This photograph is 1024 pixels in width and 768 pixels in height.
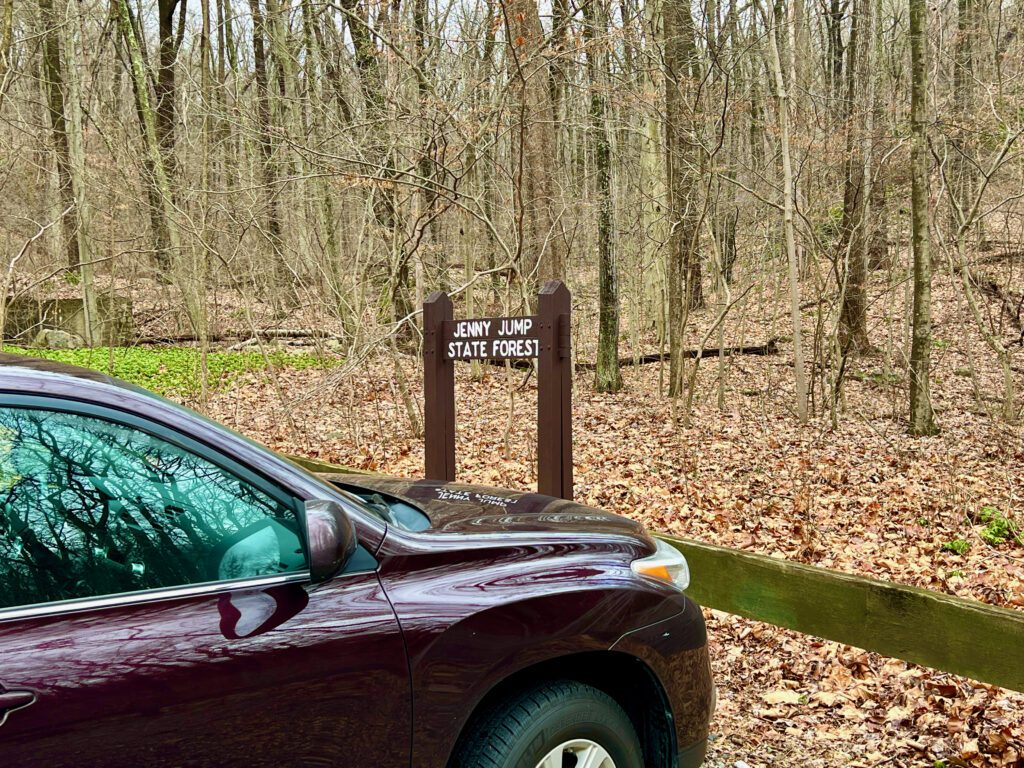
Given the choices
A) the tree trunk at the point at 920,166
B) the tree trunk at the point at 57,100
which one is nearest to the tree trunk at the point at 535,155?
the tree trunk at the point at 920,166

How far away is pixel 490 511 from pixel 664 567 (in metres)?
0.64

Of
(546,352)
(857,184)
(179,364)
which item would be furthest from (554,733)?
(179,364)

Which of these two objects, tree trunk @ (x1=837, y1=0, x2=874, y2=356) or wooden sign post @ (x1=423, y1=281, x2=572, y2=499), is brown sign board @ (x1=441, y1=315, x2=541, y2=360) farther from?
tree trunk @ (x1=837, y1=0, x2=874, y2=356)

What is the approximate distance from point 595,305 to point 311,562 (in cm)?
1740

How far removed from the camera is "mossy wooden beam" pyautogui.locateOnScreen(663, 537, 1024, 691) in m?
3.36

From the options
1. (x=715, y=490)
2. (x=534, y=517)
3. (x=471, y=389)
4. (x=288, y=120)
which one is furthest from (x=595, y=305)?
(x=534, y=517)

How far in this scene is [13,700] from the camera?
1604 millimetres

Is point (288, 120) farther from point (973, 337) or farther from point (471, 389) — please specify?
point (973, 337)

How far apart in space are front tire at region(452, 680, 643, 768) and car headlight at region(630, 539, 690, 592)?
1.41 feet

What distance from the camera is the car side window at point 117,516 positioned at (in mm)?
1818

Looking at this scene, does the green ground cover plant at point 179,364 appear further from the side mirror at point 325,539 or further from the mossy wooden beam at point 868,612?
the side mirror at point 325,539

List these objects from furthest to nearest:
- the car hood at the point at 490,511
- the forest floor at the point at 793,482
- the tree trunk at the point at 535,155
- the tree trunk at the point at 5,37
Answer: the tree trunk at the point at 5,37
the tree trunk at the point at 535,155
the forest floor at the point at 793,482
the car hood at the point at 490,511

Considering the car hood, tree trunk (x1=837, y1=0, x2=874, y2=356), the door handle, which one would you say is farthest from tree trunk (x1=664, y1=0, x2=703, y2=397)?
the door handle

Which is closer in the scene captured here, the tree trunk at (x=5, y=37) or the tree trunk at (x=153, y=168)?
the tree trunk at (x=5, y=37)
